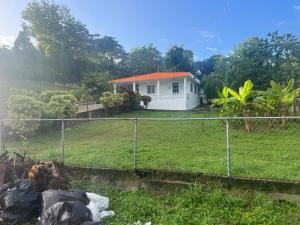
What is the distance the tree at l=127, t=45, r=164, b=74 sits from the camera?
44.1m

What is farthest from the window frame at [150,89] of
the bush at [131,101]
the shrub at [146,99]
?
the bush at [131,101]

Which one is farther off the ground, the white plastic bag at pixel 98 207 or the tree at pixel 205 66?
the tree at pixel 205 66

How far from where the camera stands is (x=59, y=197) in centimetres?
421

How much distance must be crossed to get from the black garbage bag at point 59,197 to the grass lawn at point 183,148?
70.7 inches

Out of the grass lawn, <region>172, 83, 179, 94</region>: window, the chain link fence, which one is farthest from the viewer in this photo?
<region>172, 83, 179, 94</region>: window

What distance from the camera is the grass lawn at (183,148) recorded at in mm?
5980

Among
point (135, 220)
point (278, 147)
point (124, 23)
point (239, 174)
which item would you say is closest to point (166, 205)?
point (135, 220)

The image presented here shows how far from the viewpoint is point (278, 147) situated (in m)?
7.89

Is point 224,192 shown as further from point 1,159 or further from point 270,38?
point 270,38

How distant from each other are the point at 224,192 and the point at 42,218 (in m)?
2.75

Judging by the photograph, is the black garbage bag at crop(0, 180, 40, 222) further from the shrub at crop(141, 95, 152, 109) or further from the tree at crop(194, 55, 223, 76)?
the tree at crop(194, 55, 223, 76)

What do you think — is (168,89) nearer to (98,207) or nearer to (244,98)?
(244,98)

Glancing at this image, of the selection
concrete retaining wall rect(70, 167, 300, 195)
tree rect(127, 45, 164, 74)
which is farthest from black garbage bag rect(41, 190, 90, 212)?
tree rect(127, 45, 164, 74)

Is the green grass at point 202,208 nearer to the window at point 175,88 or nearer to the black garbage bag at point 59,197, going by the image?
the black garbage bag at point 59,197
